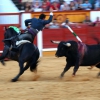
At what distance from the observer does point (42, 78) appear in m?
8.38

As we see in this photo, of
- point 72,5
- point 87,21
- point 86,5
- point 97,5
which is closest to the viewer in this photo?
point 87,21

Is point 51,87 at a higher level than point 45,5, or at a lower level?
lower

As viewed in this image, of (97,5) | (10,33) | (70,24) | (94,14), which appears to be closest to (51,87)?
(10,33)

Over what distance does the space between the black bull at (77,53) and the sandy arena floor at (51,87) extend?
12.8 inches

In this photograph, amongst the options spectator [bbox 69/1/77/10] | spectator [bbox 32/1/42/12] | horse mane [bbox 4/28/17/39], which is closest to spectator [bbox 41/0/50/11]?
spectator [bbox 32/1/42/12]

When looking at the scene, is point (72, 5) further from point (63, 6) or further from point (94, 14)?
point (94, 14)

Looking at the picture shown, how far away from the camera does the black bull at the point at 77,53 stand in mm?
7945

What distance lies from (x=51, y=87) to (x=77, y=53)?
130cm

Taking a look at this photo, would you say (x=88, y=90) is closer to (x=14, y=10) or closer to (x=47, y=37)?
(x=47, y=37)

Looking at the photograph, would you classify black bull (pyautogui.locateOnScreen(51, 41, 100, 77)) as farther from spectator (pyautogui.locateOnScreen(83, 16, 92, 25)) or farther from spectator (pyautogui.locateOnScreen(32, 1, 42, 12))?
spectator (pyautogui.locateOnScreen(32, 1, 42, 12))

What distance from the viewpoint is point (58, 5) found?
546 inches

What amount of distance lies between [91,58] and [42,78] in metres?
1.08

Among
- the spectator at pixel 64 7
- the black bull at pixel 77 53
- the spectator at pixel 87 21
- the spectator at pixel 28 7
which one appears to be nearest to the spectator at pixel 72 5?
the spectator at pixel 64 7

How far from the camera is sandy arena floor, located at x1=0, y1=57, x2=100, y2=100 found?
20.3 ft
